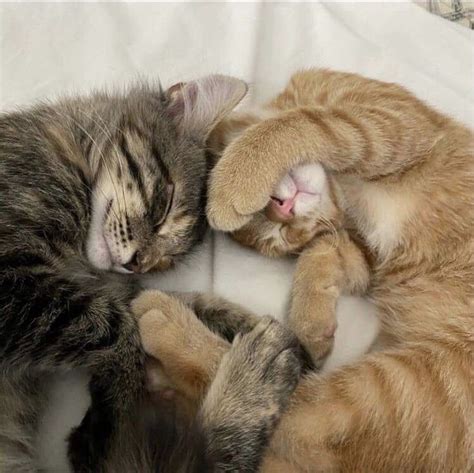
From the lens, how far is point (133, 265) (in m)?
1.32

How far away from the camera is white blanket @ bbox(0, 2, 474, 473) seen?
5.53 feet

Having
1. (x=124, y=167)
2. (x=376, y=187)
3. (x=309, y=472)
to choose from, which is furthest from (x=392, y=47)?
(x=309, y=472)

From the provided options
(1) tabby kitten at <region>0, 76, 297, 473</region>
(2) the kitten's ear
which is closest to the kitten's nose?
(1) tabby kitten at <region>0, 76, 297, 473</region>

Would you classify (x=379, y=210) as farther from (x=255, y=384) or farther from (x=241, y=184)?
(x=255, y=384)

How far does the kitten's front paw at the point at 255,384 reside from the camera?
1144 mm

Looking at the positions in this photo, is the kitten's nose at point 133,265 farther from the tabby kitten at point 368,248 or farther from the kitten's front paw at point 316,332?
the kitten's front paw at point 316,332

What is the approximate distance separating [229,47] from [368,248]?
72cm

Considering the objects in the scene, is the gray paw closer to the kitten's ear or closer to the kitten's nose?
the kitten's nose

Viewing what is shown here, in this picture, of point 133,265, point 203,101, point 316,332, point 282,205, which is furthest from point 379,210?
point 133,265

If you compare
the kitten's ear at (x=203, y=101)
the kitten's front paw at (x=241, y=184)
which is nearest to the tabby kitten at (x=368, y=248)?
the kitten's front paw at (x=241, y=184)

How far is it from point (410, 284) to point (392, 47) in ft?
2.60

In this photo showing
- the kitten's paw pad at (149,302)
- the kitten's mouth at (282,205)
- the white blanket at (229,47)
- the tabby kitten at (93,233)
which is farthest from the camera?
the white blanket at (229,47)

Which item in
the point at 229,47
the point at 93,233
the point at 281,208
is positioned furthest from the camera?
the point at 229,47

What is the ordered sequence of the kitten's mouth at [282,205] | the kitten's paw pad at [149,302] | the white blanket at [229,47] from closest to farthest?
1. the kitten's paw pad at [149,302]
2. the kitten's mouth at [282,205]
3. the white blanket at [229,47]
